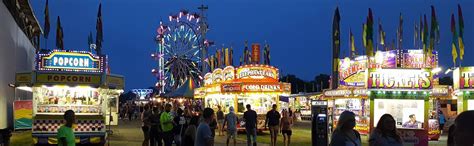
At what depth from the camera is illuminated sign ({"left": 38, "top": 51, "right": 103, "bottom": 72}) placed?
20.8 meters

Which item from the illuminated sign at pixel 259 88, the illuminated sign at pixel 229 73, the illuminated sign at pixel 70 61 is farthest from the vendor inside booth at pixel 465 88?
the illuminated sign at pixel 70 61

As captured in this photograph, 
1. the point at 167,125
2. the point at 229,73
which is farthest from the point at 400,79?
the point at 229,73

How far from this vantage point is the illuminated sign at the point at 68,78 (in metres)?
20.2

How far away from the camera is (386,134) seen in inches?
271

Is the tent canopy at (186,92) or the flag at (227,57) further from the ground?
the flag at (227,57)

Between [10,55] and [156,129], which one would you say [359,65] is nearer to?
[10,55]

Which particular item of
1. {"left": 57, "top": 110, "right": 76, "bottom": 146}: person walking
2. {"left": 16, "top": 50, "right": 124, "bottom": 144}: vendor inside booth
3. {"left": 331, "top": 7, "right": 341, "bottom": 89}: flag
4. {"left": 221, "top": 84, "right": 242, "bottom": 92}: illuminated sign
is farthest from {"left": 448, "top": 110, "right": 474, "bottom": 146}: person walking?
{"left": 221, "top": 84, "right": 242, "bottom": 92}: illuminated sign

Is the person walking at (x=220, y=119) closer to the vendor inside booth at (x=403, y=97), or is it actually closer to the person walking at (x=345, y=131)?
the vendor inside booth at (x=403, y=97)

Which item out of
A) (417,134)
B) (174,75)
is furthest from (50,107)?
(174,75)

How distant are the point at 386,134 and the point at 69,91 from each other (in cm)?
1595

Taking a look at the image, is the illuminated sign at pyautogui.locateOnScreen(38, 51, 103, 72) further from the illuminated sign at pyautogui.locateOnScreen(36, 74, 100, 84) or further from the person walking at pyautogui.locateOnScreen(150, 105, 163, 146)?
the person walking at pyautogui.locateOnScreen(150, 105, 163, 146)

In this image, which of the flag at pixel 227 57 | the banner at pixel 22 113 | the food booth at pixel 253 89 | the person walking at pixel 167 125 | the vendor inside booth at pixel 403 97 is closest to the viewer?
the person walking at pixel 167 125

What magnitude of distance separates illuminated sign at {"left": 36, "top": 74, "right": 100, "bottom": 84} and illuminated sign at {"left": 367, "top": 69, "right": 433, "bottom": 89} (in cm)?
934

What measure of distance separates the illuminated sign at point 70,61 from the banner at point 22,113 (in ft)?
32.2
